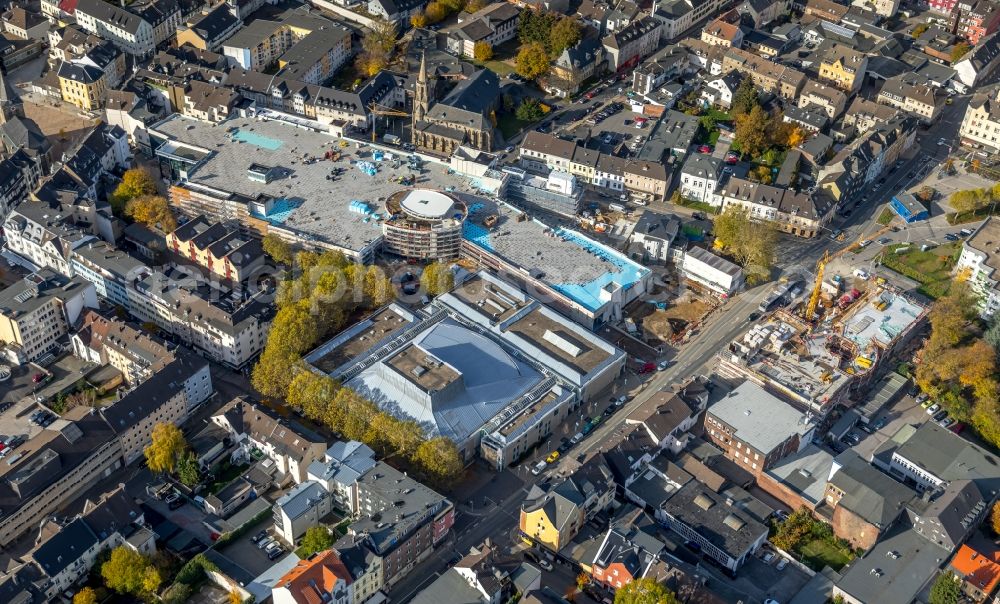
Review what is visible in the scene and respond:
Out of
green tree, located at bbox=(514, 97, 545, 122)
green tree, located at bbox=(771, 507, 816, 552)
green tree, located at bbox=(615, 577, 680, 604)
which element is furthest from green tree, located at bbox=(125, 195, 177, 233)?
green tree, located at bbox=(771, 507, 816, 552)

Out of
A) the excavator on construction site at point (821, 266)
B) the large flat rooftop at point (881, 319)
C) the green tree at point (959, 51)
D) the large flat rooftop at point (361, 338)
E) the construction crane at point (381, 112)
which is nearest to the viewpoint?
the large flat rooftop at point (361, 338)

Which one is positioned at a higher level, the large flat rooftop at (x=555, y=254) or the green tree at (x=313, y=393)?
the large flat rooftop at (x=555, y=254)

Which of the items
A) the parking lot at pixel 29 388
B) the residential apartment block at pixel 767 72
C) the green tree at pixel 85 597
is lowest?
the parking lot at pixel 29 388

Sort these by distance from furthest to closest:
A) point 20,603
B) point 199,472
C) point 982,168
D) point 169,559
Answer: point 982,168 < point 199,472 < point 169,559 < point 20,603

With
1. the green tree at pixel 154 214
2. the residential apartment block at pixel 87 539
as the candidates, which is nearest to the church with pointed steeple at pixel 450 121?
the green tree at pixel 154 214

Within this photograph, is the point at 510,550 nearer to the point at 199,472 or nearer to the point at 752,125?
the point at 199,472

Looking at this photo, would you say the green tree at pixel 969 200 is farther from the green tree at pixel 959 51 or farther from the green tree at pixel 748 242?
the green tree at pixel 959 51

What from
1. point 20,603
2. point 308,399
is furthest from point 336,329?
point 20,603
